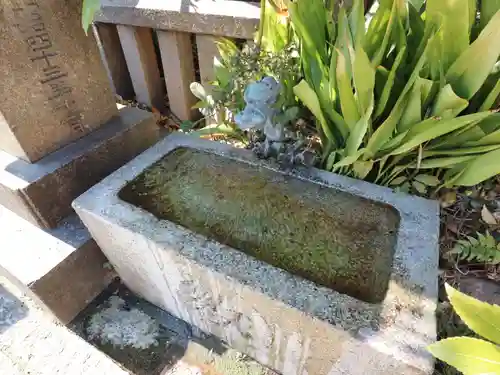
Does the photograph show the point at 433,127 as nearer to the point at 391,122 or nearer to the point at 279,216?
the point at 391,122

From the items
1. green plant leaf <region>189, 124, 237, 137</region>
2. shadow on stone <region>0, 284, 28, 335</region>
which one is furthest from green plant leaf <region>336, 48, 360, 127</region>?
shadow on stone <region>0, 284, 28, 335</region>

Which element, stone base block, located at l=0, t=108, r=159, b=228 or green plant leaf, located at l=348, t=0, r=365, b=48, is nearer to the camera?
green plant leaf, located at l=348, t=0, r=365, b=48

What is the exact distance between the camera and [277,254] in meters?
0.92

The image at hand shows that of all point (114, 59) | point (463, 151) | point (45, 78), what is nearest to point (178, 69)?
point (114, 59)

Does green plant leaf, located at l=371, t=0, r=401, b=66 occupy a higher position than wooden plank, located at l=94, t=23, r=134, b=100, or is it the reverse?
green plant leaf, located at l=371, t=0, r=401, b=66

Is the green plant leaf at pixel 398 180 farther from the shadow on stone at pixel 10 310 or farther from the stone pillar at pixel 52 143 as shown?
the shadow on stone at pixel 10 310

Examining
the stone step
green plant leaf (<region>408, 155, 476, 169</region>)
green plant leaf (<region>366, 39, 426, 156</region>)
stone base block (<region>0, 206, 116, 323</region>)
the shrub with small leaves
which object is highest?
green plant leaf (<region>366, 39, 426, 156</region>)

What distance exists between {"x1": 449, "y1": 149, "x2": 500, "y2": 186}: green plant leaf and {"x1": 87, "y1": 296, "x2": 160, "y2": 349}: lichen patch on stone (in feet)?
3.59

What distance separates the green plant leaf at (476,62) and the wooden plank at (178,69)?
1.25 metres

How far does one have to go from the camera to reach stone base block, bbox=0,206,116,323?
3.71 ft

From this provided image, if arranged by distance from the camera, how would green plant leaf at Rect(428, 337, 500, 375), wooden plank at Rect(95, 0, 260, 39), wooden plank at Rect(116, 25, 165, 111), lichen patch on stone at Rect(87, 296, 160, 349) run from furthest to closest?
1. wooden plank at Rect(116, 25, 165, 111)
2. wooden plank at Rect(95, 0, 260, 39)
3. lichen patch on stone at Rect(87, 296, 160, 349)
4. green plant leaf at Rect(428, 337, 500, 375)

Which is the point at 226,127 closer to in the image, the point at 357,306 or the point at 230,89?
the point at 230,89

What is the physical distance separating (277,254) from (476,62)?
67 cm

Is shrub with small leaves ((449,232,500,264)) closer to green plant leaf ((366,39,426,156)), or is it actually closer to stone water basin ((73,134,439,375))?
stone water basin ((73,134,439,375))
